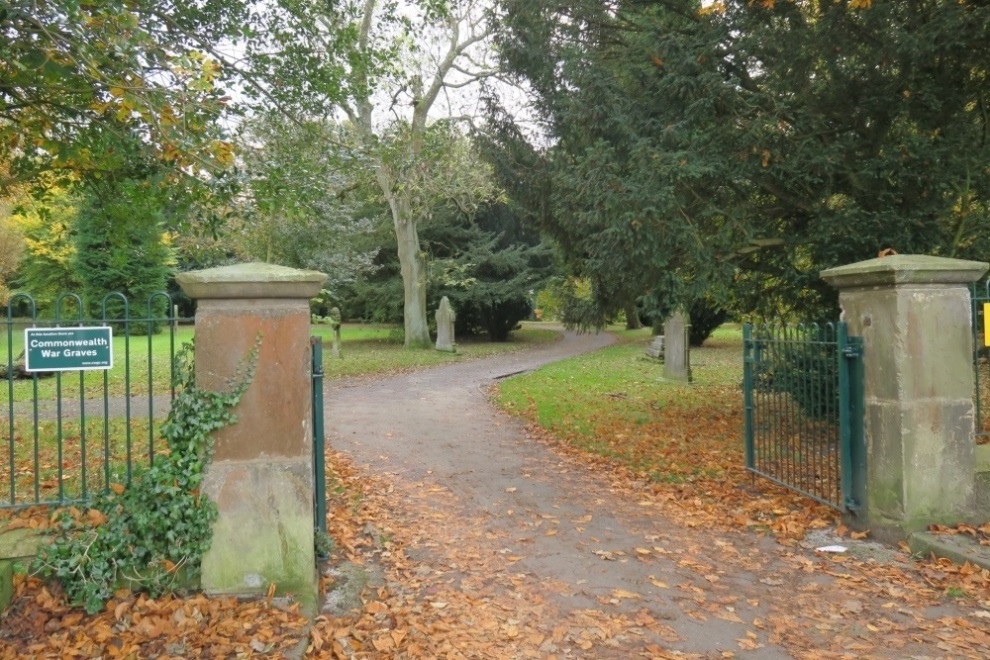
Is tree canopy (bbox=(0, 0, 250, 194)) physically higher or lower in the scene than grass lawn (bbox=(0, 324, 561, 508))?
higher

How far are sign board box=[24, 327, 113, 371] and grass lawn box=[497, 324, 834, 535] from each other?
15.8 ft

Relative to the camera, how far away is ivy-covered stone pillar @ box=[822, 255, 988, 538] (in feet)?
17.0

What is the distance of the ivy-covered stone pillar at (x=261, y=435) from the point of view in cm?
410

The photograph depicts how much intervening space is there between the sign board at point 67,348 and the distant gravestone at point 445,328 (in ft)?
70.1

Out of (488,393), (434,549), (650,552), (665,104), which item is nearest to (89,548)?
(434,549)

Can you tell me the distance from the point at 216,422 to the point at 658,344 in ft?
59.9

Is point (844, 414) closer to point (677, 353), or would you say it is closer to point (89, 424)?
point (89, 424)

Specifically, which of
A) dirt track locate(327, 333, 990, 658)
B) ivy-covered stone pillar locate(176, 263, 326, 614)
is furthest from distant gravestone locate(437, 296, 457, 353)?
ivy-covered stone pillar locate(176, 263, 326, 614)

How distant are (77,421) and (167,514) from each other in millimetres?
7004

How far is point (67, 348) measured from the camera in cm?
406

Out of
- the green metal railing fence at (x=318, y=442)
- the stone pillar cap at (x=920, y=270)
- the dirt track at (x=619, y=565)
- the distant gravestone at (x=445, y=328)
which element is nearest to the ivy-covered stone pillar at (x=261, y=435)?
the green metal railing fence at (x=318, y=442)

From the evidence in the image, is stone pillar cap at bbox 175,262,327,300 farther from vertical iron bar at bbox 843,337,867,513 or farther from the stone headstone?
the stone headstone

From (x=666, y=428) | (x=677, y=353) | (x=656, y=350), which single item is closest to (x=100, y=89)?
(x=666, y=428)

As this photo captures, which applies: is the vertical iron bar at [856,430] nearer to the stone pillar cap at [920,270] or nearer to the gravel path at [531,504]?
the stone pillar cap at [920,270]
